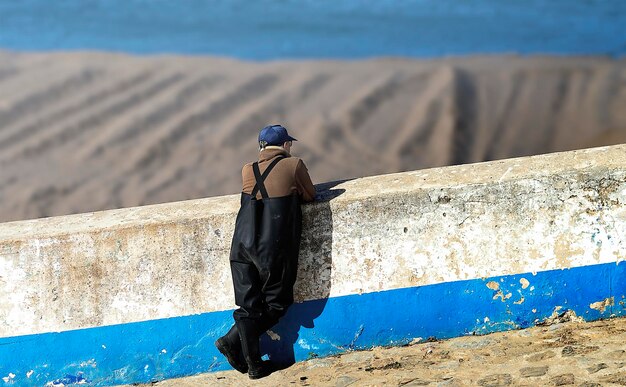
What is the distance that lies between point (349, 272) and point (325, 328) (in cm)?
29

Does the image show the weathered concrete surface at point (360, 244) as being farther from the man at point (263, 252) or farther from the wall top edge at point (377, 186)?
the man at point (263, 252)

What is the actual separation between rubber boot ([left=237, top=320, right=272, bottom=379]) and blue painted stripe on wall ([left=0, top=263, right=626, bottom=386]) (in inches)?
5.9

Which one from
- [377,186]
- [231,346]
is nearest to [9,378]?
[231,346]

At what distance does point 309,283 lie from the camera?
3699mm

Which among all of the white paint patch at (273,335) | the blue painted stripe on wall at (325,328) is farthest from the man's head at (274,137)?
the white paint patch at (273,335)

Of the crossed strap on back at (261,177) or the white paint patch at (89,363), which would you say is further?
the white paint patch at (89,363)

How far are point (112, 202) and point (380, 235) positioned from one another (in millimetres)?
5468

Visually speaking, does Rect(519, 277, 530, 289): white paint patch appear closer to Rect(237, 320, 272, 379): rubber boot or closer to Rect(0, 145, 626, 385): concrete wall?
Rect(0, 145, 626, 385): concrete wall

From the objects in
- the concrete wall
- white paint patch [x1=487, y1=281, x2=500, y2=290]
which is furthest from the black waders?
white paint patch [x1=487, y1=281, x2=500, y2=290]

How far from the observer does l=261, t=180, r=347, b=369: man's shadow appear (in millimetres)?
3674

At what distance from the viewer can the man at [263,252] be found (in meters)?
3.52

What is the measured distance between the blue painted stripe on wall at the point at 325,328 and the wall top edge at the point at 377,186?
459 millimetres


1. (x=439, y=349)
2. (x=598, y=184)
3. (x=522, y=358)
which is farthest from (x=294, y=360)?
(x=598, y=184)

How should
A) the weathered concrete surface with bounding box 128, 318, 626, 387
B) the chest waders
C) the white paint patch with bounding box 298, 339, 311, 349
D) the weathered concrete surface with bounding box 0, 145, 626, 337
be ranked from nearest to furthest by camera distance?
the weathered concrete surface with bounding box 128, 318, 626, 387 < the chest waders < the weathered concrete surface with bounding box 0, 145, 626, 337 < the white paint patch with bounding box 298, 339, 311, 349
